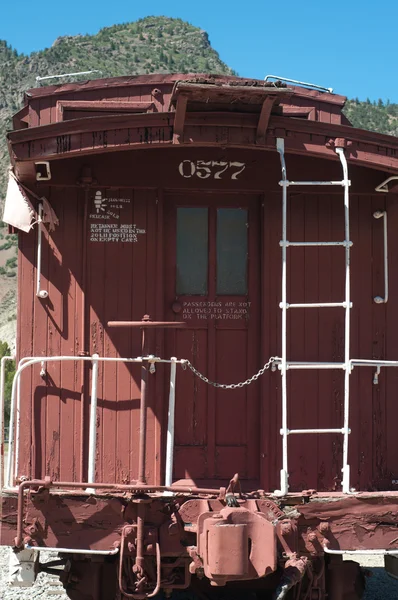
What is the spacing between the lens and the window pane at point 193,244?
263 inches

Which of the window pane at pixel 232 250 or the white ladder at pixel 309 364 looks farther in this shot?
the window pane at pixel 232 250

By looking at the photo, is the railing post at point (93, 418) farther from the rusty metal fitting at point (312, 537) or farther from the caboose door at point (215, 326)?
the rusty metal fitting at point (312, 537)

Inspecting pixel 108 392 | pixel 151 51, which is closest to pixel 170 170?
pixel 108 392

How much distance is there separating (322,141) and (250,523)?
115 inches

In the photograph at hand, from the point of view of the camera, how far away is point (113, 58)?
88562 millimetres

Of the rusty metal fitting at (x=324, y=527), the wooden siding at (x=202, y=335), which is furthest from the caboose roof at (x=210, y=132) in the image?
the rusty metal fitting at (x=324, y=527)

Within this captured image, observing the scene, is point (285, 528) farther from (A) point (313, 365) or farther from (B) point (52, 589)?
(B) point (52, 589)

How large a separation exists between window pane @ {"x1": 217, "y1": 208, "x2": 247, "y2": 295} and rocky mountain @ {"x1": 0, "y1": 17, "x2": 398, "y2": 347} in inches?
2691

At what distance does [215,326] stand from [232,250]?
70 cm

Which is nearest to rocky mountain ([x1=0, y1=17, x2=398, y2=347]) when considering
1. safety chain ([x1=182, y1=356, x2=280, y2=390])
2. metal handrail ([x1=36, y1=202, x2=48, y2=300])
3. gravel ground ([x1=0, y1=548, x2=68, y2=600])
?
gravel ground ([x1=0, y1=548, x2=68, y2=600])

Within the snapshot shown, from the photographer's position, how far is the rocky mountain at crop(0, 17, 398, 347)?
7938 cm

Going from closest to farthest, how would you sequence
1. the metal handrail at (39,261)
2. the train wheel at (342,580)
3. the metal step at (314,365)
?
the metal step at (314,365) → the train wheel at (342,580) → the metal handrail at (39,261)

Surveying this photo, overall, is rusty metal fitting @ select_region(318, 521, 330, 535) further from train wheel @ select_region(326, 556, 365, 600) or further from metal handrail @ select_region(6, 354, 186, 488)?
metal handrail @ select_region(6, 354, 186, 488)

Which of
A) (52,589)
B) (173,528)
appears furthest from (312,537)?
(52,589)
